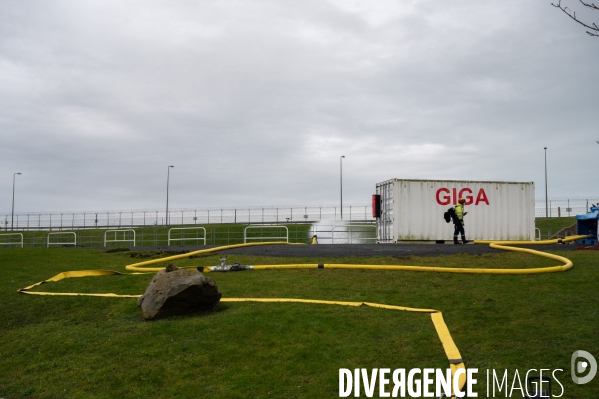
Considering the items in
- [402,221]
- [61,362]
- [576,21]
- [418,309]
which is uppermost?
[576,21]

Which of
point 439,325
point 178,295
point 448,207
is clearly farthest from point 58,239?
point 439,325

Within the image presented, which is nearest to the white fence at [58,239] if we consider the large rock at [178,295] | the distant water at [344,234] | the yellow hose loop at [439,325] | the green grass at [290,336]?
the distant water at [344,234]

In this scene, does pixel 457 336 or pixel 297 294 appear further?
pixel 297 294

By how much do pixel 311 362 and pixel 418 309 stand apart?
10.7 ft

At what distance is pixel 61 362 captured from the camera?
27.5 feet

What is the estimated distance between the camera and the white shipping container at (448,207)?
24.7m

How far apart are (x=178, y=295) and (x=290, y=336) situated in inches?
107

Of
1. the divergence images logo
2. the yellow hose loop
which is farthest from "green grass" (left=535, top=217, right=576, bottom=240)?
the divergence images logo

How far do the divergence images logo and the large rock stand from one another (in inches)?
254

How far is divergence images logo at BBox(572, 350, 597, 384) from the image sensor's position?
6.49 meters

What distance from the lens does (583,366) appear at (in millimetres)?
6844

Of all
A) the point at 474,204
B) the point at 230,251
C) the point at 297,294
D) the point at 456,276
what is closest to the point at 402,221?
the point at 474,204

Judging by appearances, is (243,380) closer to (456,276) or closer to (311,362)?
(311,362)

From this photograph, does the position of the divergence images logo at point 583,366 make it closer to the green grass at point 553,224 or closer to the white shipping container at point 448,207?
the white shipping container at point 448,207
